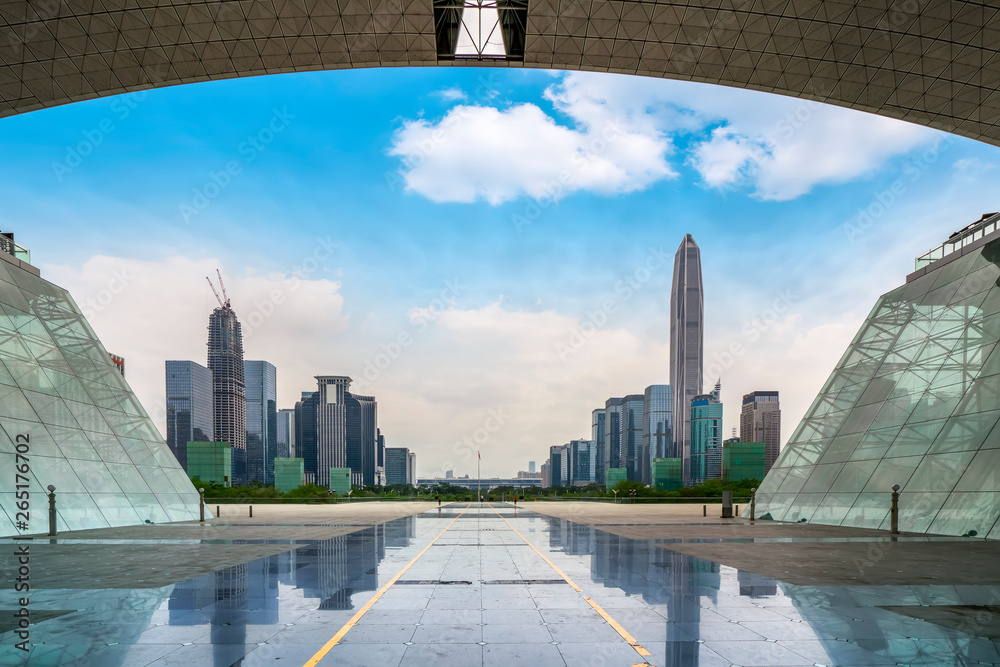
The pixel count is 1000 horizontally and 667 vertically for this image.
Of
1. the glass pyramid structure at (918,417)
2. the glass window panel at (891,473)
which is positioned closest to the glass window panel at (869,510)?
the glass pyramid structure at (918,417)

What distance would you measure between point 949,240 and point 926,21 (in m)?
16.7

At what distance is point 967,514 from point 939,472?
2381 millimetres

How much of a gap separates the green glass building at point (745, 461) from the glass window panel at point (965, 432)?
125863 mm

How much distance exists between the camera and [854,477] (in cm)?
2905

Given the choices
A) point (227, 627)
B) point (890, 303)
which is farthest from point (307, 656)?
point (890, 303)

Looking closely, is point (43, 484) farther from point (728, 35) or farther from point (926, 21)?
point (926, 21)

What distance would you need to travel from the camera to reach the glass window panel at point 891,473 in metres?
26.3

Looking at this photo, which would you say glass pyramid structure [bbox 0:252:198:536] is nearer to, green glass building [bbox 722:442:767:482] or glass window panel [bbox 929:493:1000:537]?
glass window panel [bbox 929:493:1000:537]

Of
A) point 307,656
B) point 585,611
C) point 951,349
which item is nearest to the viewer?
point 307,656

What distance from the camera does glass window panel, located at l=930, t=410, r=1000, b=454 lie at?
24.0 metres

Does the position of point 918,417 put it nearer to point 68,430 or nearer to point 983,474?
point 983,474

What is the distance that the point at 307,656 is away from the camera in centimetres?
738

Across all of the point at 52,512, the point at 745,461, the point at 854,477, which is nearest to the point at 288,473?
the point at 745,461

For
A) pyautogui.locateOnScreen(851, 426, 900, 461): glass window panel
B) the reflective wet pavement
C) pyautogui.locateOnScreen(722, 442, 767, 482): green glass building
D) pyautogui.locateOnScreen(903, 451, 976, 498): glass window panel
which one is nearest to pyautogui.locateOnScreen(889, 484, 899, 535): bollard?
pyautogui.locateOnScreen(903, 451, 976, 498): glass window panel
